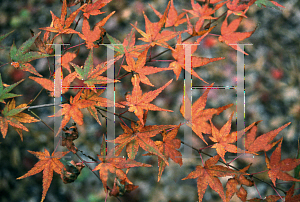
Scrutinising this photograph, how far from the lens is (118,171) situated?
63cm

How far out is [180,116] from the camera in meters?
0.92

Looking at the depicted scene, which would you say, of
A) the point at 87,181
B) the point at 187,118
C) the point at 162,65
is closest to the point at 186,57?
the point at 187,118

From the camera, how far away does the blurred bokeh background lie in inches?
35.3

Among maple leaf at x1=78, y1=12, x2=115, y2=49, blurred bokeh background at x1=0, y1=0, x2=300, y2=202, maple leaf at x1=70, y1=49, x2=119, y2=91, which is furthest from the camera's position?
blurred bokeh background at x1=0, y1=0, x2=300, y2=202

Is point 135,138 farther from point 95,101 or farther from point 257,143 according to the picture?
point 257,143

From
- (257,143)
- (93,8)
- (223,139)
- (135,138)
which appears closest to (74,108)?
(135,138)

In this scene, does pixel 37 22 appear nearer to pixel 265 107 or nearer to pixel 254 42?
pixel 254 42

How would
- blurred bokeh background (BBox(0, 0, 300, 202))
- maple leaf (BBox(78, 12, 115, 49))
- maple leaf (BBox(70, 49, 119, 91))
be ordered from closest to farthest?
maple leaf (BBox(70, 49, 119, 91)), maple leaf (BBox(78, 12, 115, 49)), blurred bokeh background (BBox(0, 0, 300, 202))

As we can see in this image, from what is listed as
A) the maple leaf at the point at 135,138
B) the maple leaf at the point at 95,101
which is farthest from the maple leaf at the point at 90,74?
the maple leaf at the point at 135,138

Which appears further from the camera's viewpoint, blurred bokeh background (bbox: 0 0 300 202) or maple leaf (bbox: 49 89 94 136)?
blurred bokeh background (bbox: 0 0 300 202)

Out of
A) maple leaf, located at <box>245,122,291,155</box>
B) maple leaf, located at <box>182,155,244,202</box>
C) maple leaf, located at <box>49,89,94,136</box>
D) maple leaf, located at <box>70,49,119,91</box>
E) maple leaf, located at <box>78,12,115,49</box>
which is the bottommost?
maple leaf, located at <box>182,155,244,202</box>

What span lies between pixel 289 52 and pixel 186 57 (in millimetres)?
595

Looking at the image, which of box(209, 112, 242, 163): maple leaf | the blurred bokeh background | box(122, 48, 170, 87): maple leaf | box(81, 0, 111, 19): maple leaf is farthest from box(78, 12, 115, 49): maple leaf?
box(209, 112, 242, 163): maple leaf

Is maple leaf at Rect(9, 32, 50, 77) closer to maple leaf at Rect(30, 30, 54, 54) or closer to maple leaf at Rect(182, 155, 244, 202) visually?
maple leaf at Rect(30, 30, 54, 54)
